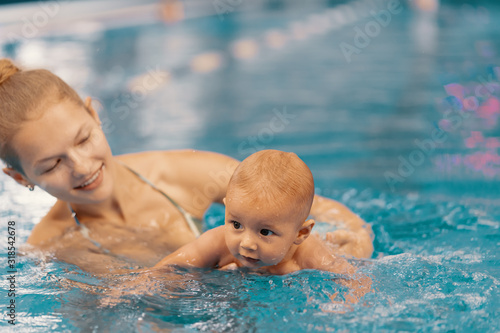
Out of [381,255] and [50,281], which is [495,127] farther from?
[50,281]

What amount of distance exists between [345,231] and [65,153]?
1.05 metres

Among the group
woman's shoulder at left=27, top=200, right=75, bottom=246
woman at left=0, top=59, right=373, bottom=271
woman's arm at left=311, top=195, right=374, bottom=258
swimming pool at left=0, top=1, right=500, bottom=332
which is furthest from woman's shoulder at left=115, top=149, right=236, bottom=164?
swimming pool at left=0, top=1, right=500, bottom=332

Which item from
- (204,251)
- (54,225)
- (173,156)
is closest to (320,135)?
(173,156)

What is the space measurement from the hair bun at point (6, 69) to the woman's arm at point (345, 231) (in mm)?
1231

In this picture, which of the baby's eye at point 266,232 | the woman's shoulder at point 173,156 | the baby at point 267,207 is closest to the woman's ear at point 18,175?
the woman's shoulder at point 173,156

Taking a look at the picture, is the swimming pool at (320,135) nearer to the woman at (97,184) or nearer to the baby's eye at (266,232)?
the woman at (97,184)

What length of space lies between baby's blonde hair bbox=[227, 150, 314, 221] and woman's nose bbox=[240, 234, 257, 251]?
0.38ft

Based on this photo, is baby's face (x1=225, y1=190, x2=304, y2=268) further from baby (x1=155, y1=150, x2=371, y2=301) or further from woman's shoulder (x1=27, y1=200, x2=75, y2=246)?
woman's shoulder (x1=27, y1=200, x2=75, y2=246)

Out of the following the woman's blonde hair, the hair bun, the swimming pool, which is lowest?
the swimming pool

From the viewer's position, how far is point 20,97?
218 cm

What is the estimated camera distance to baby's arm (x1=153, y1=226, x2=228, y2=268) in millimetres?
2203

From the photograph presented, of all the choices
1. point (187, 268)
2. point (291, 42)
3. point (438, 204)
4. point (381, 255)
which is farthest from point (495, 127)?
point (291, 42)

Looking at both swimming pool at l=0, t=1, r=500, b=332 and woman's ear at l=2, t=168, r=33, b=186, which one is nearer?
swimming pool at l=0, t=1, r=500, b=332

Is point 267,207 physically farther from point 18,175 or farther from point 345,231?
point 18,175
